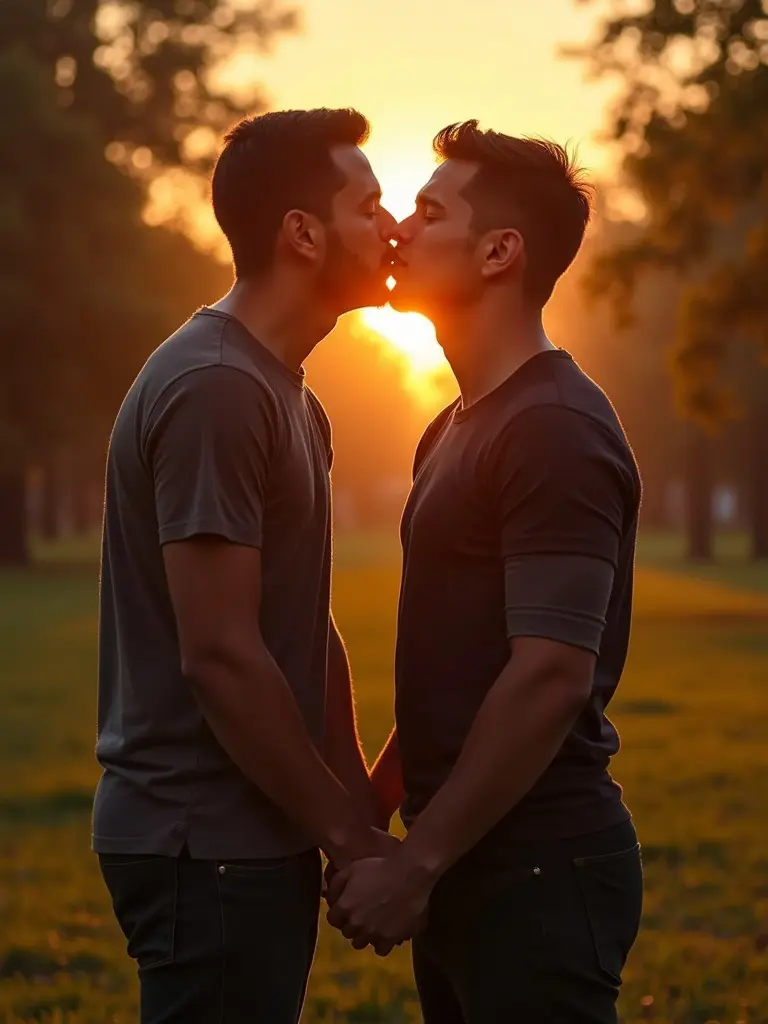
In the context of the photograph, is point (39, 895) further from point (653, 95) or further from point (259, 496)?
point (653, 95)

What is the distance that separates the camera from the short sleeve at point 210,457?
319 cm

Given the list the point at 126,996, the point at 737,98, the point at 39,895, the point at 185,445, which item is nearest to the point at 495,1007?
the point at 185,445

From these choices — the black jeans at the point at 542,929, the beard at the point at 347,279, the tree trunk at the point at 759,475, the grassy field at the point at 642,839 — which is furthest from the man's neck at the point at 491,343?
the tree trunk at the point at 759,475

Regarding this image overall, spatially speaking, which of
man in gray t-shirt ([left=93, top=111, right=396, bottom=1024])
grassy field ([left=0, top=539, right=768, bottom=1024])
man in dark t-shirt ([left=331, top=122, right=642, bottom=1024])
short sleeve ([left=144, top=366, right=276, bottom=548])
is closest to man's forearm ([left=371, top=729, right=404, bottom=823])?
man in dark t-shirt ([left=331, top=122, right=642, bottom=1024])

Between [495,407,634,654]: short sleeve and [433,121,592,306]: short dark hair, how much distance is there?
441 mm

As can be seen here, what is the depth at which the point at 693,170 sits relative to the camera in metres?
26.0

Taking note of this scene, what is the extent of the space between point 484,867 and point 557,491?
2.65 feet

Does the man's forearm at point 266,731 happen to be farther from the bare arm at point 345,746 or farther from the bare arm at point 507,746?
the bare arm at point 345,746

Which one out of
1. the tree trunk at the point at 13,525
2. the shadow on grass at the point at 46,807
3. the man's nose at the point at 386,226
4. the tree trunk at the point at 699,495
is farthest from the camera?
the tree trunk at the point at 699,495

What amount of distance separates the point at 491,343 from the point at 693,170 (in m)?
23.4

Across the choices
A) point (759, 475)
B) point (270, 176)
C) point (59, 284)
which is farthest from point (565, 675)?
point (759, 475)

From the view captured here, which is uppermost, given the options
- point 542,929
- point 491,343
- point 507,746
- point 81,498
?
point 491,343

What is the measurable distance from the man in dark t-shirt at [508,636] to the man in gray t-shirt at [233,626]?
177 mm

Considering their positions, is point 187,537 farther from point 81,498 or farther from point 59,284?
point 81,498
